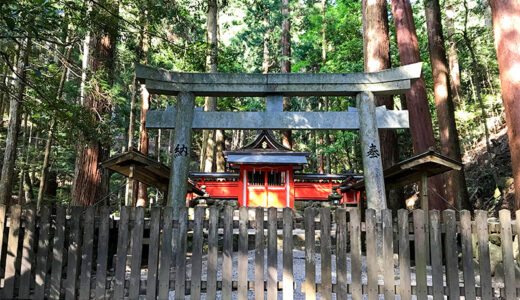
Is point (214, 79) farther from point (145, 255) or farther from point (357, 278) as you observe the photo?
point (145, 255)

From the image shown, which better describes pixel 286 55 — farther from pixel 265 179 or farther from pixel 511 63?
pixel 511 63

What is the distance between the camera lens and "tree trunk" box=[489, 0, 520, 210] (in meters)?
4.65

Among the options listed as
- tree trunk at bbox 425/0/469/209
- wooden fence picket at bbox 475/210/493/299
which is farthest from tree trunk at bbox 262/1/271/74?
wooden fence picket at bbox 475/210/493/299

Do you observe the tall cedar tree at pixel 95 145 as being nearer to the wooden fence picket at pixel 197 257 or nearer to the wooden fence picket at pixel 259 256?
the wooden fence picket at pixel 197 257

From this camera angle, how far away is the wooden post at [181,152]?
4.76 metres

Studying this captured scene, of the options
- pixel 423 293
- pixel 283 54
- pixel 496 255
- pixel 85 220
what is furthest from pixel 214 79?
pixel 283 54

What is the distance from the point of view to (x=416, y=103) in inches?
350

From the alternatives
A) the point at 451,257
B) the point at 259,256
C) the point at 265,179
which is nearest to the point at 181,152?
the point at 259,256

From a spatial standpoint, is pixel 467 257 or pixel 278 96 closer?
pixel 467 257

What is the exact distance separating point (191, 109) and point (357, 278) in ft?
11.3

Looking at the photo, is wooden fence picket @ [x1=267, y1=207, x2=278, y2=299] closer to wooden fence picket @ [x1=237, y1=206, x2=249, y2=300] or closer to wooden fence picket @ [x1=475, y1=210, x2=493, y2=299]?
wooden fence picket @ [x1=237, y1=206, x2=249, y2=300]

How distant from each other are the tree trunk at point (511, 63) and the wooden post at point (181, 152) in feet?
16.1

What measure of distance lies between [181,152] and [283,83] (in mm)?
1987

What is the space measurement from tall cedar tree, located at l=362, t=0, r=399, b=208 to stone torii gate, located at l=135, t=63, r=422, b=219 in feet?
9.76
